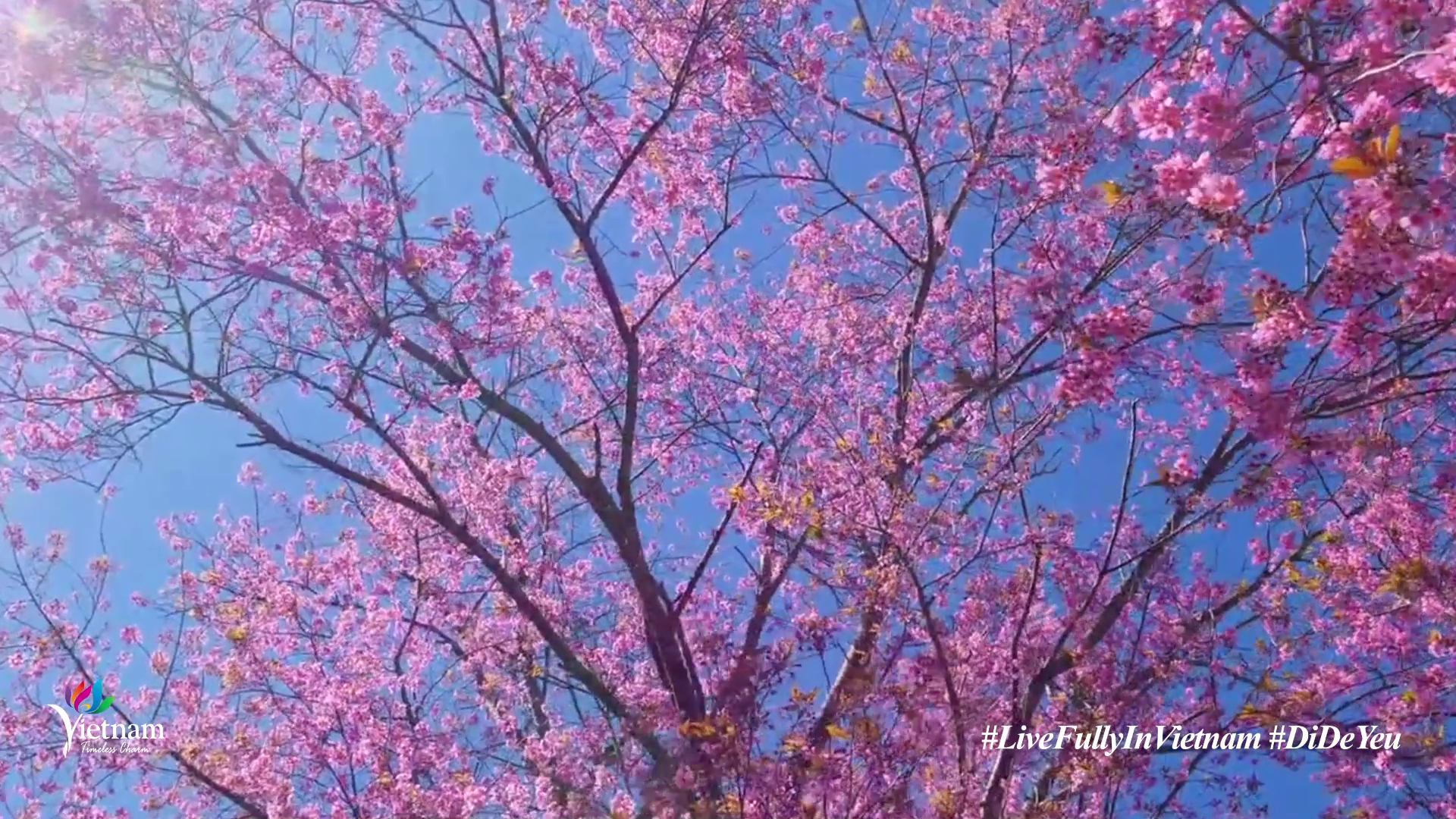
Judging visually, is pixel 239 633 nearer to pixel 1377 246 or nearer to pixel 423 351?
pixel 423 351

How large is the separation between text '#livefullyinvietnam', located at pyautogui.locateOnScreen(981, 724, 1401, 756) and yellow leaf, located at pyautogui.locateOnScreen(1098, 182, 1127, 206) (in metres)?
2.67

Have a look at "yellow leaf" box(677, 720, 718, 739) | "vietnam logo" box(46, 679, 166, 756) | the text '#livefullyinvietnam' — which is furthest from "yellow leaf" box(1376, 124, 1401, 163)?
"vietnam logo" box(46, 679, 166, 756)

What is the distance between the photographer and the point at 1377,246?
10.3ft

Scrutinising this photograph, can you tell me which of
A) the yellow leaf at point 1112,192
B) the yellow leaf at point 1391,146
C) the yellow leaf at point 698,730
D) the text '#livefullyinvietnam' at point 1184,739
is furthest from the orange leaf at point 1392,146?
the yellow leaf at point 698,730

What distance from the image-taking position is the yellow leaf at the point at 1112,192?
12.9ft

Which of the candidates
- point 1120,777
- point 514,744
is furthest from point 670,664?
point 1120,777

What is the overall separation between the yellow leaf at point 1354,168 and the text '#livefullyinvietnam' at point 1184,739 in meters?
3.32

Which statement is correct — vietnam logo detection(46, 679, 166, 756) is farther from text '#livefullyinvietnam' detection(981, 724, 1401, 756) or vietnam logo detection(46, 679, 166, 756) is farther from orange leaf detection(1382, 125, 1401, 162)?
orange leaf detection(1382, 125, 1401, 162)

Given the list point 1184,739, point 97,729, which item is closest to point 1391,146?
point 1184,739

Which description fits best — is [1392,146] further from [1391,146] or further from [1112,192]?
[1112,192]

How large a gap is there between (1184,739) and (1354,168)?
4440 mm

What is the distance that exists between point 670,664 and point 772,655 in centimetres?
61

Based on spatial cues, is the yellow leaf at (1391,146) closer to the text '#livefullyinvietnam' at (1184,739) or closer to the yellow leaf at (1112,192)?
the yellow leaf at (1112,192)

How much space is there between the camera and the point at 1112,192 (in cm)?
392
